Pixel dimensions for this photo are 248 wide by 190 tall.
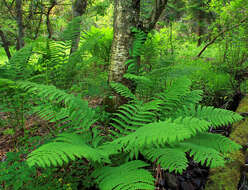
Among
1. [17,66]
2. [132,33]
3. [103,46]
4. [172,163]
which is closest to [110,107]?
[132,33]

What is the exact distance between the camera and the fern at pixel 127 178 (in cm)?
92

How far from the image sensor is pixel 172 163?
1.18 meters

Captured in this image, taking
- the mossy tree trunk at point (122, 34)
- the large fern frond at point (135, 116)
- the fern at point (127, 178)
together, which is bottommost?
the fern at point (127, 178)

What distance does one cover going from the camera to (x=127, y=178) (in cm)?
99

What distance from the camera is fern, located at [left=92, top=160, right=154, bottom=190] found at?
92cm

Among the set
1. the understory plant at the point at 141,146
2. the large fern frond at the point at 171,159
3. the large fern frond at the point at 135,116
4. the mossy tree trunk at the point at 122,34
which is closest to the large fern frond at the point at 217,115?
the understory plant at the point at 141,146

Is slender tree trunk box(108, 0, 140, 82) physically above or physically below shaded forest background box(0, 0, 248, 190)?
above

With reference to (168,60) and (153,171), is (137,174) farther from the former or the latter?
(168,60)

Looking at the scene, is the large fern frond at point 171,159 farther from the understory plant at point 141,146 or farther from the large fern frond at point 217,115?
the large fern frond at point 217,115

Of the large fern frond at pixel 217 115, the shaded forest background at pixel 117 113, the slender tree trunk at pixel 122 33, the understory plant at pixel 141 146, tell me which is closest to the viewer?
the understory plant at pixel 141 146

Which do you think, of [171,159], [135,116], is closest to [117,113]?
[135,116]

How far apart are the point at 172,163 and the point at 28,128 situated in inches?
75.3

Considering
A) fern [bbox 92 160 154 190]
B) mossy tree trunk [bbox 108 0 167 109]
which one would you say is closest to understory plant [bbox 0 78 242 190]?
fern [bbox 92 160 154 190]

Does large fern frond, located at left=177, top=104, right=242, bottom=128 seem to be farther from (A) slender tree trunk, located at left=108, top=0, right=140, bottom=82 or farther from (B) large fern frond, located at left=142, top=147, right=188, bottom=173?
(A) slender tree trunk, located at left=108, top=0, right=140, bottom=82
